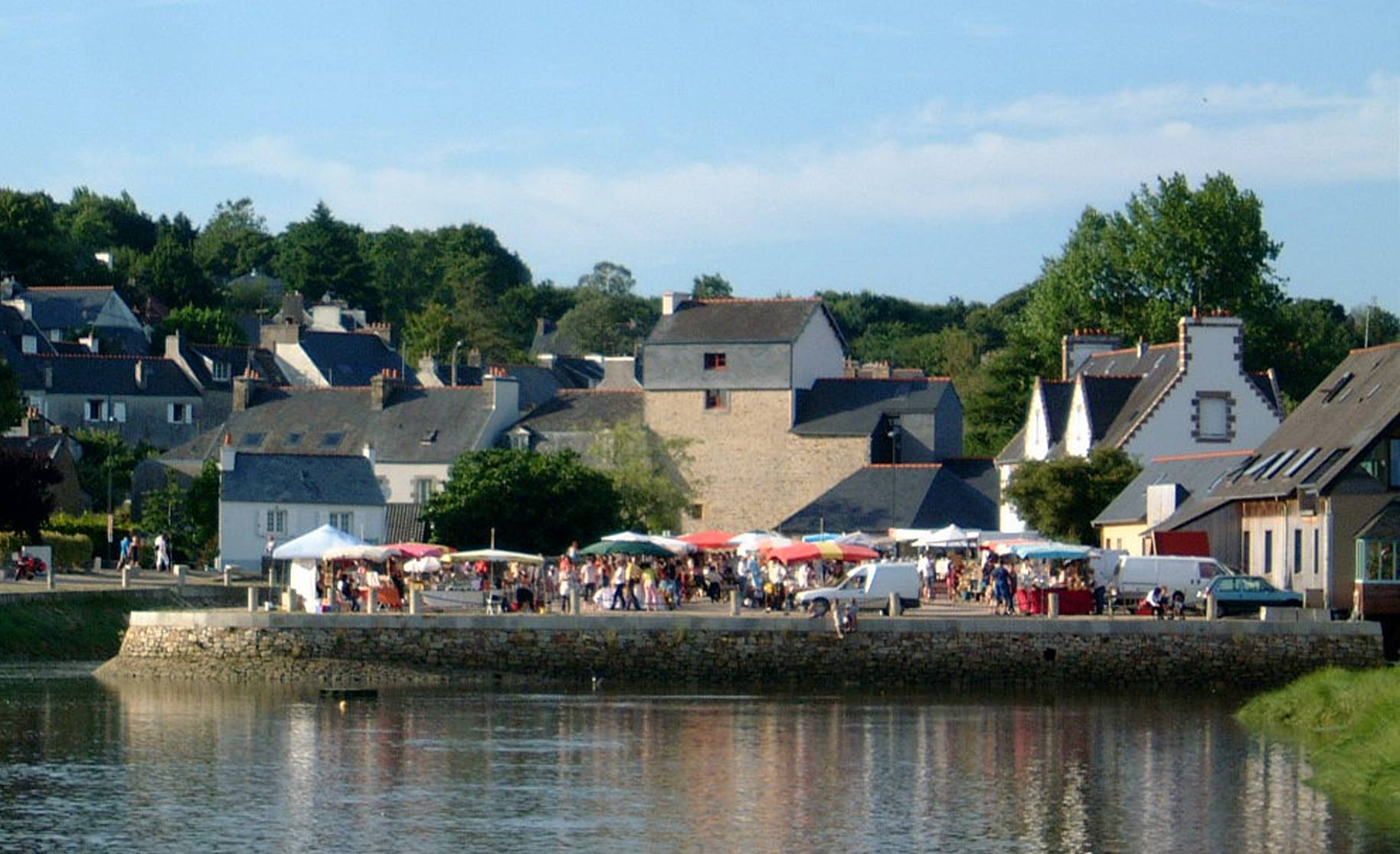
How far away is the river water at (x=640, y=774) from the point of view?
35.8 metres

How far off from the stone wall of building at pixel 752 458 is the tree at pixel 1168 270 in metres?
15.6

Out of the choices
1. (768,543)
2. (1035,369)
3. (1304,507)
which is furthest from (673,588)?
(1035,369)

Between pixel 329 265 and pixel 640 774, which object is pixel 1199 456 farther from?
pixel 329 265

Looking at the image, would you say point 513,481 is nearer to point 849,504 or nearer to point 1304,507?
point 849,504

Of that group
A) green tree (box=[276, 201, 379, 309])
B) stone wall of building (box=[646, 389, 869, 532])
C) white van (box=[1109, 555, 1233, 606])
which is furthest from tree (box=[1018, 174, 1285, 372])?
green tree (box=[276, 201, 379, 309])

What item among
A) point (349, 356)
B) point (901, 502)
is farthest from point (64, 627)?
point (349, 356)

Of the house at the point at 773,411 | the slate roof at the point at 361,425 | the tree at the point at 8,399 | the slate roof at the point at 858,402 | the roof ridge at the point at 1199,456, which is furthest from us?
the slate roof at the point at 361,425

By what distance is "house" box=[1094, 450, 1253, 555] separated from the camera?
70875 millimetres

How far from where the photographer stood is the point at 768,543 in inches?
2741

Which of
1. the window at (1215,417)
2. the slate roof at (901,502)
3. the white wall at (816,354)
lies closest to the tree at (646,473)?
the white wall at (816,354)

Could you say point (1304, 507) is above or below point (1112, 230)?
below

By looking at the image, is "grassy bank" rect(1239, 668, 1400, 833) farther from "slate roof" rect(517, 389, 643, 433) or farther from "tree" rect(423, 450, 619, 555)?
"slate roof" rect(517, 389, 643, 433)

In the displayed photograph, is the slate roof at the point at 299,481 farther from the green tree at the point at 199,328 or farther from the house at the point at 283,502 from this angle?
the green tree at the point at 199,328

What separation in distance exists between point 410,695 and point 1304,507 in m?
22.5
